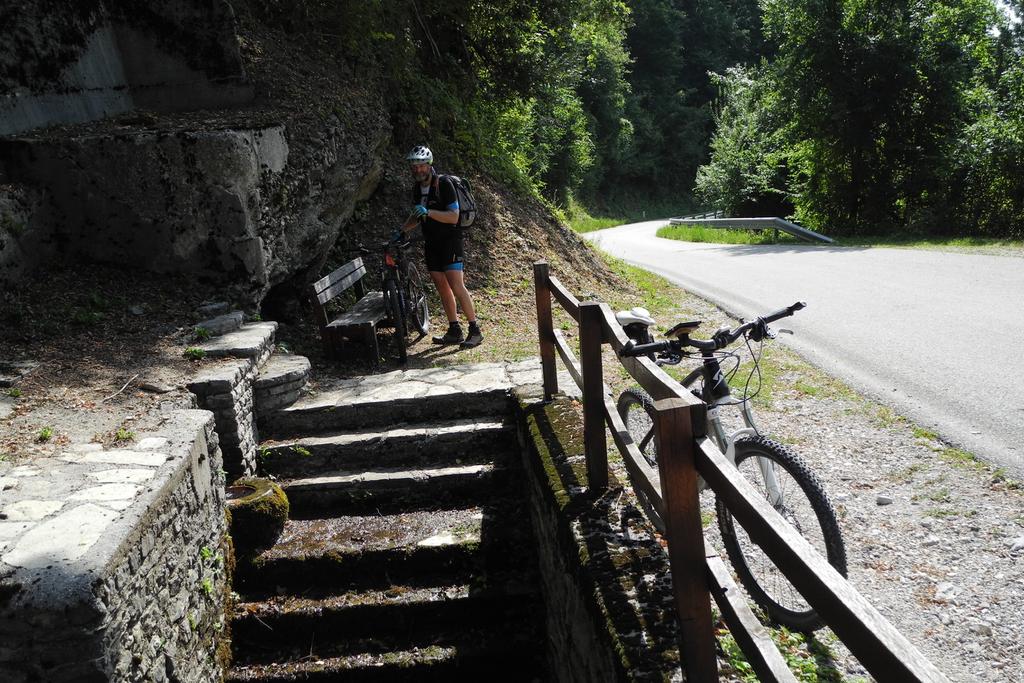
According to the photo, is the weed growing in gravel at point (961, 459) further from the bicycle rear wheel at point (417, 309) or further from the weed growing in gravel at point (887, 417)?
the bicycle rear wheel at point (417, 309)

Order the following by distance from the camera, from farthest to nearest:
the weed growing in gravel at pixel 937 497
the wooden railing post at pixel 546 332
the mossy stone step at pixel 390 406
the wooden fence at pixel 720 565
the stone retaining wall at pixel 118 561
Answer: the mossy stone step at pixel 390 406, the wooden railing post at pixel 546 332, the weed growing in gravel at pixel 937 497, the stone retaining wall at pixel 118 561, the wooden fence at pixel 720 565

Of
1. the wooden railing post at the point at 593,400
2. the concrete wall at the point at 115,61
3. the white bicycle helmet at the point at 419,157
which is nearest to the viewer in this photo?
the wooden railing post at the point at 593,400

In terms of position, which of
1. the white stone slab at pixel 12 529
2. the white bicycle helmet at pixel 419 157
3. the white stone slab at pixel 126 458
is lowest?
the white stone slab at pixel 12 529

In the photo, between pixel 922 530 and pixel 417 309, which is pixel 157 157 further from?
pixel 922 530

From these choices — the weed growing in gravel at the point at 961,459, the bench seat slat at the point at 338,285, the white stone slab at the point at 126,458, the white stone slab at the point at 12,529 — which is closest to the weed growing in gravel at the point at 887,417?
the weed growing in gravel at the point at 961,459

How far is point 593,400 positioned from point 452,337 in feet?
12.3

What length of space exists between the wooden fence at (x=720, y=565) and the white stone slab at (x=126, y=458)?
257 cm

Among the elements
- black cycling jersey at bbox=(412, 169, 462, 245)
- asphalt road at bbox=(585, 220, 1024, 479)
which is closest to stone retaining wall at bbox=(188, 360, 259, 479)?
black cycling jersey at bbox=(412, 169, 462, 245)

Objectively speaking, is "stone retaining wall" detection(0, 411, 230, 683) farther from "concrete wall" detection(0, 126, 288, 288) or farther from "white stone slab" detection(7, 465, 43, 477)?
"concrete wall" detection(0, 126, 288, 288)

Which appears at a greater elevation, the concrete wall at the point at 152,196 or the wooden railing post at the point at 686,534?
the concrete wall at the point at 152,196

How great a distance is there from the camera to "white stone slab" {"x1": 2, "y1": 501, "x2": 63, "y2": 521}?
327cm

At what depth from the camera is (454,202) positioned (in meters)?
6.54

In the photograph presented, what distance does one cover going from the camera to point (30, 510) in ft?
10.9

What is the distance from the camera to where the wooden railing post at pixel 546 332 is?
16.6ft
